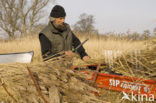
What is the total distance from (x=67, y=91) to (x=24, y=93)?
47 centimetres

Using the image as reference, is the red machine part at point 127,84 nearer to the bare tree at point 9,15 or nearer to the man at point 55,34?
the man at point 55,34

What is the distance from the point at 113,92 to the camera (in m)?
2.64

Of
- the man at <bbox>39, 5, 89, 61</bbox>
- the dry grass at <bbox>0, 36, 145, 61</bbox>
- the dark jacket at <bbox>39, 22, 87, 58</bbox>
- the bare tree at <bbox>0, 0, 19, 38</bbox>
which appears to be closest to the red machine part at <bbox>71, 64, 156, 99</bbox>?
the man at <bbox>39, 5, 89, 61</bbox>

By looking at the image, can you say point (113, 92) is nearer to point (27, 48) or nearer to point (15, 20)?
point (27, 48)

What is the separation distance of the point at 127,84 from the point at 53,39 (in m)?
1.89

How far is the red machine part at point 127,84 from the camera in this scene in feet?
7.48

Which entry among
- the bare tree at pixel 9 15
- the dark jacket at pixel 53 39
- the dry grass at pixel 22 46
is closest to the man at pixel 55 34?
the dark jacket at pixel 53 39

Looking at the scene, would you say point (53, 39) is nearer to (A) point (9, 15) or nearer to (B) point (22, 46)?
(B) point (22, 46)

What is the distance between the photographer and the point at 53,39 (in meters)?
3.60

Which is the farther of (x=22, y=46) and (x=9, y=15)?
(x=9, y=15)

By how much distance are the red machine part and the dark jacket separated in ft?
4.09

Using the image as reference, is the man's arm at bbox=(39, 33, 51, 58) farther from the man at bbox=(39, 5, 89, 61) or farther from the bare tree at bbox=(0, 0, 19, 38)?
the bare tree at bbox=(0, 0, 19, 38)

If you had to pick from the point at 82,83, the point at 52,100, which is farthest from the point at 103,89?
the point at 52,100

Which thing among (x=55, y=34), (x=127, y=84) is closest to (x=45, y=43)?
(x=55, y=34)
